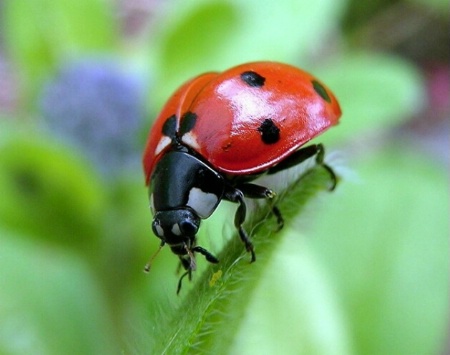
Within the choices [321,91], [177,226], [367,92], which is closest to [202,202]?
[177,226]

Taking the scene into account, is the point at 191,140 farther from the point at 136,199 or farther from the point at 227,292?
the point at 136,199

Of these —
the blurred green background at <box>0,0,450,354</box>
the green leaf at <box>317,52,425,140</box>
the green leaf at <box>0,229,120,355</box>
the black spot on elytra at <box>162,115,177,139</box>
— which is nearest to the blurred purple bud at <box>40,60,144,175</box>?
the blurred green background at <box>0,0,450,354</box>

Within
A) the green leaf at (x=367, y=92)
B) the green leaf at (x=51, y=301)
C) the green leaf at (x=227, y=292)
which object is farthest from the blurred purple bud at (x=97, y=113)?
the green leaf at (x=227, y=292)

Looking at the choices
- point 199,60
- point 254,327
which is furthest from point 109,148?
point 254,327

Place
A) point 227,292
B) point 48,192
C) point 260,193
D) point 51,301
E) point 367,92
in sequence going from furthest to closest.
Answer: point 367,92 < point 51,301 < point 48,192 < point 260,193 < point 227,292

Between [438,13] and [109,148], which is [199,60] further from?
[438,13]

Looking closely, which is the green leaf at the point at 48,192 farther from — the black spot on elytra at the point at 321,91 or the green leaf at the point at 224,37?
the black spot on elytra at the point at 321,91

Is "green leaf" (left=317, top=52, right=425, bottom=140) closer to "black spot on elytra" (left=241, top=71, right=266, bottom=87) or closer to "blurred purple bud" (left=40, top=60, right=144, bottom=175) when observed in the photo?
"blurred purple bud" (left=40, top=60, right=144, bottom=175)
